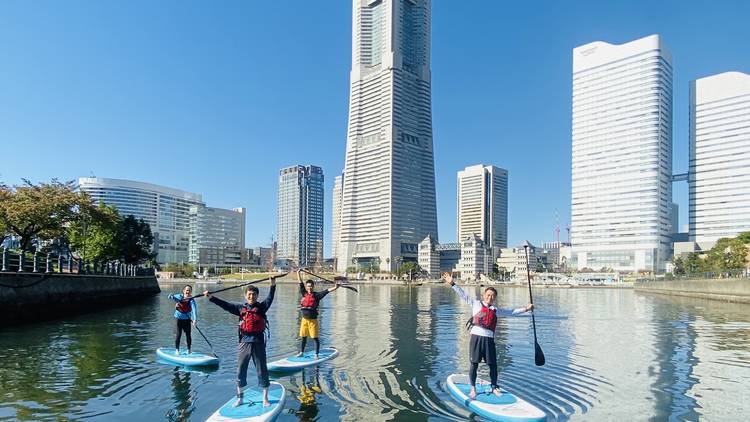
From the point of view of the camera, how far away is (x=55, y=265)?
50344mm

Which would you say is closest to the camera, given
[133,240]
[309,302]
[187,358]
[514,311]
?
[514,311]

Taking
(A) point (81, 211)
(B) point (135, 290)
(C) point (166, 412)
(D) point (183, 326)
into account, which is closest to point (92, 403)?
(C) point (166, 412)

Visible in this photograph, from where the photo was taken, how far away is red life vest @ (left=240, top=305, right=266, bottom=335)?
1130 cm

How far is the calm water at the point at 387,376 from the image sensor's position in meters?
12.0

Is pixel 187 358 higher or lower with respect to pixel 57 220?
lower

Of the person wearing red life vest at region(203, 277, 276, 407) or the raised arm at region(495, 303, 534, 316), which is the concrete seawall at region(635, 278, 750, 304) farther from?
the person wearing red life vest at region(203, 277, 276, 407)

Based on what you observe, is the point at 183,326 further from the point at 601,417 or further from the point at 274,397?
the point at 601,417

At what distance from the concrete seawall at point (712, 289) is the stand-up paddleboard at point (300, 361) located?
2195 inches

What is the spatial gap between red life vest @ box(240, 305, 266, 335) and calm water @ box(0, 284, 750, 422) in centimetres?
203

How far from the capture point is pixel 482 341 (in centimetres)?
1212

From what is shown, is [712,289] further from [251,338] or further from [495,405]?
[251,338]

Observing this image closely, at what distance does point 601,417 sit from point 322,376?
7.70 meters

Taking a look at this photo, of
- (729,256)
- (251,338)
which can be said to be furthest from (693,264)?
(251,338)

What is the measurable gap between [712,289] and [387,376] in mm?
68724
